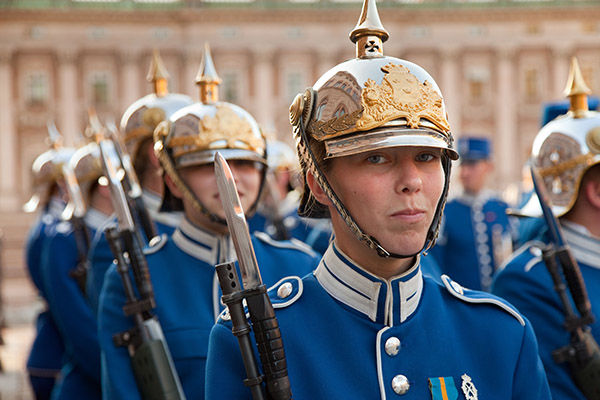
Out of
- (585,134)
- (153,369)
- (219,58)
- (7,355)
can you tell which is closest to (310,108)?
(153,369)

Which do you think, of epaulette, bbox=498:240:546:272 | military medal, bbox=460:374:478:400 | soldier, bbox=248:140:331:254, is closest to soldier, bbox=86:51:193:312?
soldier, bbox=248:140:331:254

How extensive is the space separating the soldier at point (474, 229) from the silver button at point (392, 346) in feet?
18.7

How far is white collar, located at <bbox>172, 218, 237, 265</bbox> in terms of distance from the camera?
3.26 metres

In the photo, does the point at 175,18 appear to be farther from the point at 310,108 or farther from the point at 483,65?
the point at 310,108

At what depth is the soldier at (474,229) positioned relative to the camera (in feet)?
26.0

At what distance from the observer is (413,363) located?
1.98 metres

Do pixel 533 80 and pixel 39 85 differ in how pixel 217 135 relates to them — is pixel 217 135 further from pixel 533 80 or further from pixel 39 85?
pixel 533 80

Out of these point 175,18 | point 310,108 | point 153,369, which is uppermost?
point 175,18

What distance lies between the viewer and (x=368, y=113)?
195 centimetres

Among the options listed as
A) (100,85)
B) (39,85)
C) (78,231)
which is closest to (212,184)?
(78,231)

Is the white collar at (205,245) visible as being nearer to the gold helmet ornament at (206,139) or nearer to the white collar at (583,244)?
the gold helmet ornament at (206,139)

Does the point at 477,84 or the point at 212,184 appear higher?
the point at 477,84

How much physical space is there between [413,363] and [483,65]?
139ft

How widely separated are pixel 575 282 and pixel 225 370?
1692 millimetres
